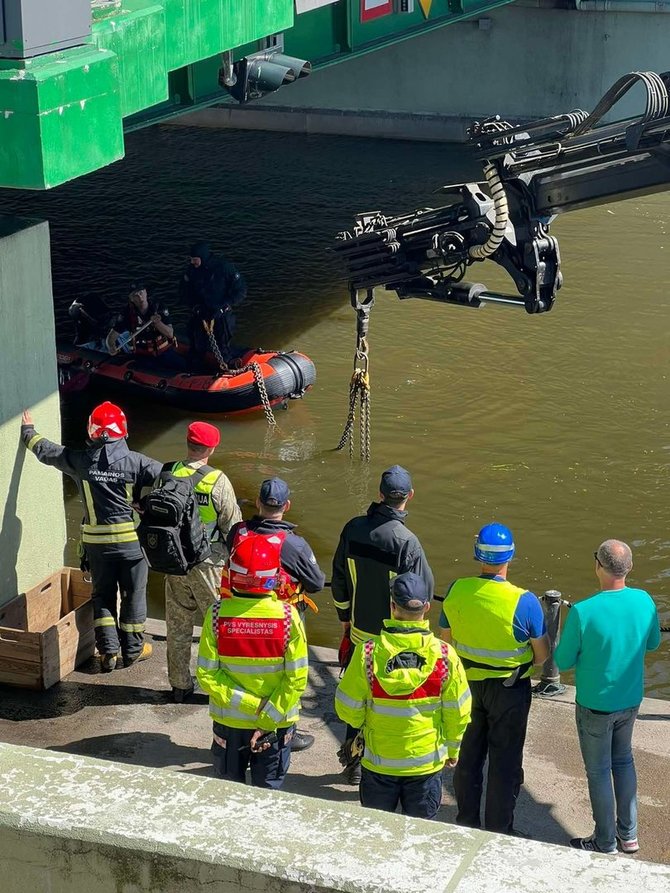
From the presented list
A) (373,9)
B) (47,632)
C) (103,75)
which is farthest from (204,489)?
(373,9)

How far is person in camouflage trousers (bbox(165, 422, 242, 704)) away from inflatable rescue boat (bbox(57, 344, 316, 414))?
6870 mm

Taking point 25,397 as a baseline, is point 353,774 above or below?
below

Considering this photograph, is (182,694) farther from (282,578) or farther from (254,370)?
(254,370)

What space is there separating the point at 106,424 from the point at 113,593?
111 centimetres

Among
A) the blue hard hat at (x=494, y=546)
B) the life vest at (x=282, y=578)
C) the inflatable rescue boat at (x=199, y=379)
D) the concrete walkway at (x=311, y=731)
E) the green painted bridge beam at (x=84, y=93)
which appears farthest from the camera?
the inflatable rescue boat at (x=199, y=379)

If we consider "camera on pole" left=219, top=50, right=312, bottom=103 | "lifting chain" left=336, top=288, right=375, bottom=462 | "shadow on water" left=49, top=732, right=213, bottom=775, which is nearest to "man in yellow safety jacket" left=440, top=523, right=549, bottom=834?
"shadow on water" left=49, top=732, right=213, bottom=775

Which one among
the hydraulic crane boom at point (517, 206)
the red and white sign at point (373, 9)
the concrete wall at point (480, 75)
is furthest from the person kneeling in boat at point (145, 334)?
A: the concrete wall at point (480, 75)

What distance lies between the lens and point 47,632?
7.75 m

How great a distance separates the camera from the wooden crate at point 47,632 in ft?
25.6

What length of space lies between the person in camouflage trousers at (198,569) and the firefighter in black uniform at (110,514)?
0.46 meters

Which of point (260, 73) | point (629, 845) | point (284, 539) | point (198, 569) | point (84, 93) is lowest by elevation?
point (629, 845)

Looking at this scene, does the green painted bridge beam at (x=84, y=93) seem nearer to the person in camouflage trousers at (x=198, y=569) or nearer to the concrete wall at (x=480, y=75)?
the person in camouflage trousers at (x=198, y=569)

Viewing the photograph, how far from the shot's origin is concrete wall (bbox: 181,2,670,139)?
27.5m

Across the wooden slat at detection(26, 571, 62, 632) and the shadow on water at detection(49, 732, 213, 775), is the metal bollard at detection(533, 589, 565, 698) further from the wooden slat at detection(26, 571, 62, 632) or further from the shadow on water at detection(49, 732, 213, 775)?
the wooden slat at detection(26, 571, 62, 632)
